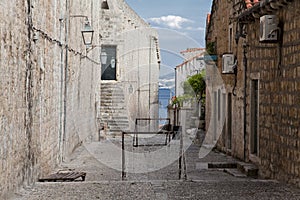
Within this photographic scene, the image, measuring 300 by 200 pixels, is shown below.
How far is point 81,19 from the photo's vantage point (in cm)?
1814

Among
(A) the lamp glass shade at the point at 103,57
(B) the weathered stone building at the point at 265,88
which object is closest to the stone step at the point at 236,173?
(B) the weathered stone building at the point at 265,88

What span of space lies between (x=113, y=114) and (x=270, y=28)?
714 inches

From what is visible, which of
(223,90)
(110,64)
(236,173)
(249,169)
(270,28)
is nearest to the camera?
(270,28)

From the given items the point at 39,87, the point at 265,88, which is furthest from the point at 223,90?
the point at 39,87

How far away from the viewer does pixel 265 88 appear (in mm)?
10781

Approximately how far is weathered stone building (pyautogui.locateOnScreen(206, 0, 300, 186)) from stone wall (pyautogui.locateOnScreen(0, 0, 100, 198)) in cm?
403

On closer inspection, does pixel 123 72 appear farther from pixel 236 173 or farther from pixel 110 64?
pixel 236 173

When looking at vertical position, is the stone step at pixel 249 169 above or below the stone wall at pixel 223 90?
below

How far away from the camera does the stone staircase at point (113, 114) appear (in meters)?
26.9

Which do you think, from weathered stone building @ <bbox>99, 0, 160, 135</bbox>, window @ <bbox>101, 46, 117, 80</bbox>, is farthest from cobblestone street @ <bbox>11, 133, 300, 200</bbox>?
window @ <bbox>101, 46, 117, 80</bbox>

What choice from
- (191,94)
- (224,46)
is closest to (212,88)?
(224,46)

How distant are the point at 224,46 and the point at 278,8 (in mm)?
7266

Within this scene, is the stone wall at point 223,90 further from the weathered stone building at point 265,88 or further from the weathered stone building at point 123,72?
the weathered stone building at point 123,72

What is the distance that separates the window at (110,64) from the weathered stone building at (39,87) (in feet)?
30.7
